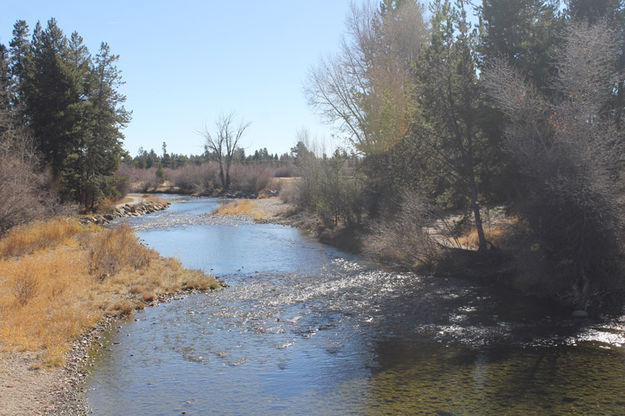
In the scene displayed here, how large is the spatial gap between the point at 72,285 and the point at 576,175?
1505 cm

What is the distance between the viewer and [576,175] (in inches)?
537

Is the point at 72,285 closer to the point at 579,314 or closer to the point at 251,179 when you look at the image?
the point at 579,314

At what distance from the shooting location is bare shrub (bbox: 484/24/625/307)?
531 inches

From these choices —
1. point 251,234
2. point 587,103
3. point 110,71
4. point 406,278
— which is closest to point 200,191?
point 110,71

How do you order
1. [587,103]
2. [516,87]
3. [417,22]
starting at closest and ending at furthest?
[587,103]
[516,87]
[417,22]

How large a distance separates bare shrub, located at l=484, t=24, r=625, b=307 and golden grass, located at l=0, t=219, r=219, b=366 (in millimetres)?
11051

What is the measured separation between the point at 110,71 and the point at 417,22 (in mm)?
27538

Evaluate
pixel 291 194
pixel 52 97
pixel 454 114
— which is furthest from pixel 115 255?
pixel 291 194

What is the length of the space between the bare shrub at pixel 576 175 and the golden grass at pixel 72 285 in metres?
11.1

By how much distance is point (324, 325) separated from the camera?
12.6 meters

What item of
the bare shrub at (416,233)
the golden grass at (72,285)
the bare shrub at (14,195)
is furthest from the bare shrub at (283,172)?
the bare shrub at (416,233)

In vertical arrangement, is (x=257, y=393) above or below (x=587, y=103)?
below

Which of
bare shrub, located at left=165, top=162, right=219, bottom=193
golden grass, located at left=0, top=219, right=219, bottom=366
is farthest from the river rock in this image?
bare shrub, located at left=165, top=162, right=219, bottom=193

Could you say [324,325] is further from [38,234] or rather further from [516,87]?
[38,234]
